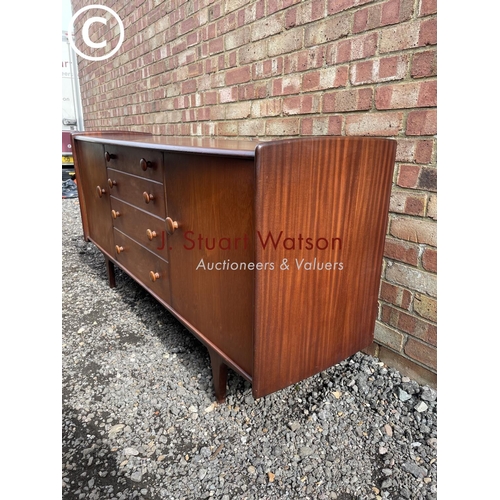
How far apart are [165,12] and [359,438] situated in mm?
3272

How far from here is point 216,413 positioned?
4.74ft

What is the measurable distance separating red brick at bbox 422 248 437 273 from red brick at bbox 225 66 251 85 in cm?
145

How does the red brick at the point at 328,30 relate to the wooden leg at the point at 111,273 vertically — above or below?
above

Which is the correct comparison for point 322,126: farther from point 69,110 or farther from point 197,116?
point 69,110

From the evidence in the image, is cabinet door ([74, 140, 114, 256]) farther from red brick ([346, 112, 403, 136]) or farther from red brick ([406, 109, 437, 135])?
red brick ([406, 109, 437, 135])

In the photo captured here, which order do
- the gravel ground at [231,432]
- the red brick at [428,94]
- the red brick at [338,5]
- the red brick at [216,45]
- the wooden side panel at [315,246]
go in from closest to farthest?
1. the wooden side panel at [315,246]
2. the gravel ground at [231,432]
3. the red brick at [428,94]
4. the red brick at [338,5]
5. the red brick at [216,45]

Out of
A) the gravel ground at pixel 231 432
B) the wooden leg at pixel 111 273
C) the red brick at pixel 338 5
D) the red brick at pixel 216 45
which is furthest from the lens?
the wooden leg at pixel 111 273

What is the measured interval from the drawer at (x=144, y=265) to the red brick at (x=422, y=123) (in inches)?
45.5

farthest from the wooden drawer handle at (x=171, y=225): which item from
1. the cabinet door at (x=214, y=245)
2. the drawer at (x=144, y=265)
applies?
the drawer at (x=144, y=265)

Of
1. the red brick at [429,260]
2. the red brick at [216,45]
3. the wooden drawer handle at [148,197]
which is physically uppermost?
the red brick at [216,45]

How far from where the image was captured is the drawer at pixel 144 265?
1685 millimetres

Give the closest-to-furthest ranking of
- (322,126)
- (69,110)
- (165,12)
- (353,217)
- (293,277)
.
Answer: (293,277) → (353,217) → (322,126) → (165,12) → (69,110)

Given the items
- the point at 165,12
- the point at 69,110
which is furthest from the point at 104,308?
the point at 69,110

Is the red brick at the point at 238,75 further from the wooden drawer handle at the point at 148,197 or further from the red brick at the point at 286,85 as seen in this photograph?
the wooden drawer handle at the point at 148,197
